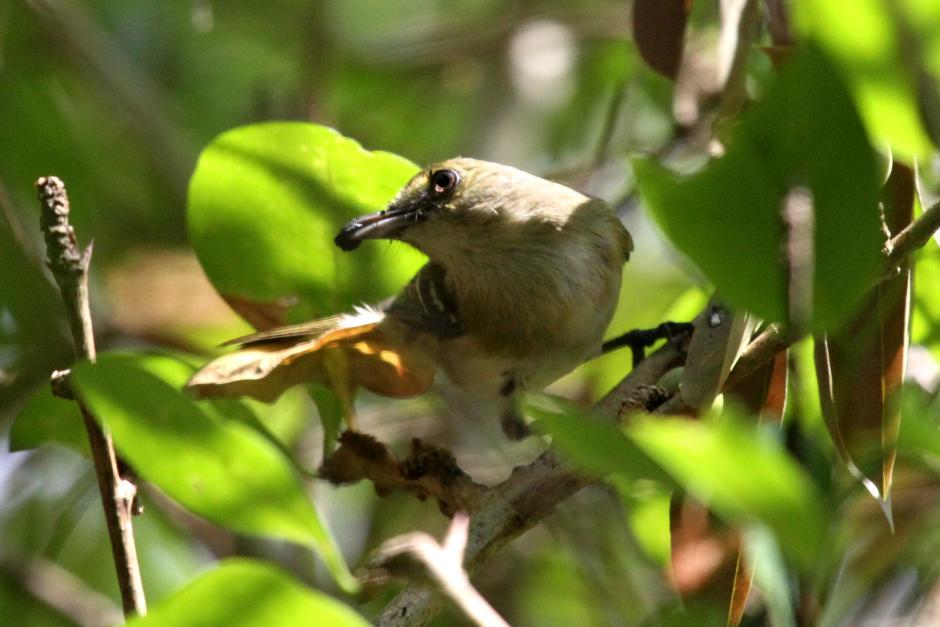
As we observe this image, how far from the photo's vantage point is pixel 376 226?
260 cm

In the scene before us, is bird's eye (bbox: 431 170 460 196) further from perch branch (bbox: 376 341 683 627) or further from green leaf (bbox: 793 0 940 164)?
green leaf (bbox: 793 0 940 164)

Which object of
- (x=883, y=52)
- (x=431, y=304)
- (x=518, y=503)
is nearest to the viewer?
(x=883, y=52)

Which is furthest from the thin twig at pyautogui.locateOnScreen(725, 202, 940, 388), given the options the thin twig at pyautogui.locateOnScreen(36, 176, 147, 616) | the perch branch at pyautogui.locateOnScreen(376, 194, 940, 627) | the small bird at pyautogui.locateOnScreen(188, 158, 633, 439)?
the small bird at pyautogui.locateOnScreen(188, 158, 633, 439)

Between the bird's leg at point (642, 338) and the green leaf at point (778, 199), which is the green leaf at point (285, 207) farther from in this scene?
the green leaf at point (778, 199)

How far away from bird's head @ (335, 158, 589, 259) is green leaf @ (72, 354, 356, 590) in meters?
1.70

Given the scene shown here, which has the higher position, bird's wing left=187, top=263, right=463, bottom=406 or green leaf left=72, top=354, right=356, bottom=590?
green leaf left=72, top=354, right=356, bottom=590

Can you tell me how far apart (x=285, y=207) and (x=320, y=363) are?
0.29m

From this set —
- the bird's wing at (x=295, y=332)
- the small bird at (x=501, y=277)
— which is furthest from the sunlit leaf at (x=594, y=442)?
the small bird at (x=501, y=277)

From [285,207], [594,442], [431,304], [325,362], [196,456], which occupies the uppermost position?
[594,442]

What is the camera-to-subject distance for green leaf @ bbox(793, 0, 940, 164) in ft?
4.36

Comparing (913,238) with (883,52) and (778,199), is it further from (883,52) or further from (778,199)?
(778,199)

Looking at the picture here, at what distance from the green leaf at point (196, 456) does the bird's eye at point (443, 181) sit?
5.88 feet

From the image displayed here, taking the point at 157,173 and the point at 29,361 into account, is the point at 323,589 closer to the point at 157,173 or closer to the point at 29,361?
the point at 29,361

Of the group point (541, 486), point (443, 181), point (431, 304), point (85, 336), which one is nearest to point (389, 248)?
point (431, 304)
